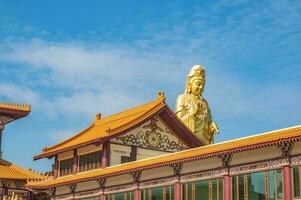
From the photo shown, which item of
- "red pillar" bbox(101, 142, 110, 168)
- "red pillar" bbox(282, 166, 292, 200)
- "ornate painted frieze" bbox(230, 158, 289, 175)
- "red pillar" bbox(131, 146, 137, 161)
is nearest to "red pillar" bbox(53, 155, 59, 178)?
"red pillar" bbox(101, 142, 110, 168)

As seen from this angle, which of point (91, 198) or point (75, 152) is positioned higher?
point (75, 152)

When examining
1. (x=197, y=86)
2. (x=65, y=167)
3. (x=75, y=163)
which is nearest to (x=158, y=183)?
(x=75, y=163)

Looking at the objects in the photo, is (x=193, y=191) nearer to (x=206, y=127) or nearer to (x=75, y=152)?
(x=75, y=152)

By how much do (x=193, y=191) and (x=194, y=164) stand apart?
4.74 feet

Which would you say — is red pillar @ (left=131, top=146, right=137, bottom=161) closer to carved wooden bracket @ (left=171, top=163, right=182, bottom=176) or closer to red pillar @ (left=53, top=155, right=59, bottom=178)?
red pillar @ (left=53, top=155, right=59, bottom=178)

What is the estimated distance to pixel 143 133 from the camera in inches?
1702

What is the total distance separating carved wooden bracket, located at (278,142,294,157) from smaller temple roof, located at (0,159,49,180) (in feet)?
87.9

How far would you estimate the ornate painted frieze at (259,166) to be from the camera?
2703 cm

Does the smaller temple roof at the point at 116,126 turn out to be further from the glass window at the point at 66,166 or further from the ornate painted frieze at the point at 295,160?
the ornate painted frieze at the point at 295,160

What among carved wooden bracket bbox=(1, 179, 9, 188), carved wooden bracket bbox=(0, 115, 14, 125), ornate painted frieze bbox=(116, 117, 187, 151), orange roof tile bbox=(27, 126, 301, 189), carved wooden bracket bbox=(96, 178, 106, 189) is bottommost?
carved wooden bracket bbox=(96, 178, 106, 189)

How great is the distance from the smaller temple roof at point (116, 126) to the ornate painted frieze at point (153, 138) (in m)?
0.72

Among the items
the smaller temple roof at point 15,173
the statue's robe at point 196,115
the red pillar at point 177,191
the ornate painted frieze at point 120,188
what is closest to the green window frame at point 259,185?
the red pillar at point 177,191

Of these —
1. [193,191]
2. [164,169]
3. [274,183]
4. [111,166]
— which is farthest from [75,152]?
[274,183]

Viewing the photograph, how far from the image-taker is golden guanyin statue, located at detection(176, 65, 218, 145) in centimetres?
6425
